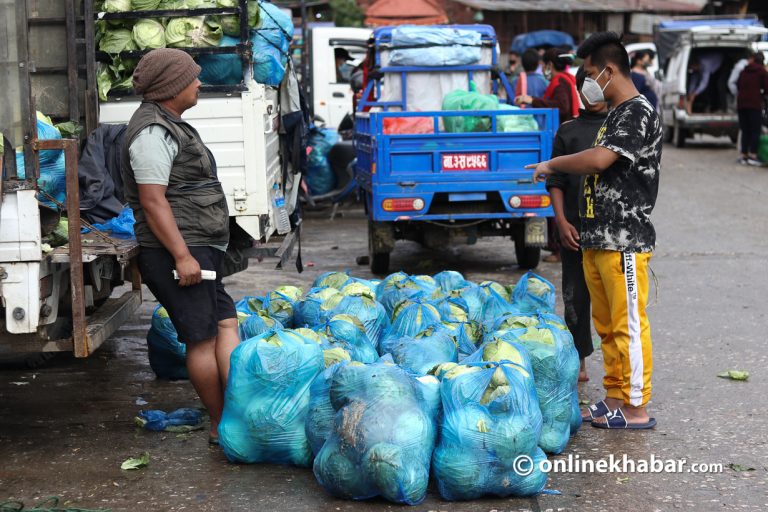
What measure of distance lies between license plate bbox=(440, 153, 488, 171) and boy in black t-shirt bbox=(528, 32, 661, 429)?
4083 mm

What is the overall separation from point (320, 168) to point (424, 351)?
9.51 metres

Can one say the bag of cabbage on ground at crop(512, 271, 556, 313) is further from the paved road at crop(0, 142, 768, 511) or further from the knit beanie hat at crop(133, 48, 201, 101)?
the knit beanie hat at crop(133, 48, 201, 101)

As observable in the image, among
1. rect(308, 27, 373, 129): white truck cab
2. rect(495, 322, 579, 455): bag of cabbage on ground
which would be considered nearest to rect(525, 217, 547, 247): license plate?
rect(495, 322, 579, 455): bag of cabbage on ground

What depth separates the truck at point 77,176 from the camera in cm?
453

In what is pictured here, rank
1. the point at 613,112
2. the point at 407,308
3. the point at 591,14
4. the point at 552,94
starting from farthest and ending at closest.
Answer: the point at 591,14 < the point at 552,94 < the point at 407,308 < the point at 613,112

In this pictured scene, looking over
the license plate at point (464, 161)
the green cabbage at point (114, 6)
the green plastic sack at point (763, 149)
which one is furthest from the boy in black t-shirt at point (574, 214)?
the green plastic sack at point (763, 149)

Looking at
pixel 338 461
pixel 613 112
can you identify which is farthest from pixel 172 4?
pixel 338 461

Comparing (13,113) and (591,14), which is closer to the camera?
(13,113)

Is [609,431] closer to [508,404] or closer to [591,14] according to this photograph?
[508,404]

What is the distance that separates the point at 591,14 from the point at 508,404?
3143cm

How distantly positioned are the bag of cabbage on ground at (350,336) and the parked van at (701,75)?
18.5 m

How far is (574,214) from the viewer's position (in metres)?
5.90

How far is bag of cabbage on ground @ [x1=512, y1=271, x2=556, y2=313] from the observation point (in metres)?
6.16

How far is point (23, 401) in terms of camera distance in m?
5.95
